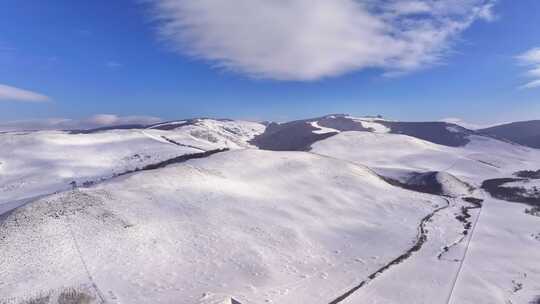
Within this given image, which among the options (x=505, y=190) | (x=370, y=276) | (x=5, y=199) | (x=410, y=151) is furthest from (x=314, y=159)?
(x=410, y=151)

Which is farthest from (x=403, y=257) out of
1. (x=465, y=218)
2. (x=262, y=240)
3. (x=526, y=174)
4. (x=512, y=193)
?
(x=526, y=174)

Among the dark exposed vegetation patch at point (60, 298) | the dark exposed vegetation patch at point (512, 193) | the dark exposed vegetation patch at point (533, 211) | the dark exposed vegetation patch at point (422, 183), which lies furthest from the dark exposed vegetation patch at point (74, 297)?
the dark exposed vegetation patch at point (512, 193)

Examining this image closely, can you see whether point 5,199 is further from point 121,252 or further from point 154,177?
point 121,252

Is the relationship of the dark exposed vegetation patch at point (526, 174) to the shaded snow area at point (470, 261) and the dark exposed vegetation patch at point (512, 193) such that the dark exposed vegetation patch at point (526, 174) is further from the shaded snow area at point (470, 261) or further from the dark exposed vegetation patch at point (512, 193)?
the dark exposed vegetation patch at point (512, 193)

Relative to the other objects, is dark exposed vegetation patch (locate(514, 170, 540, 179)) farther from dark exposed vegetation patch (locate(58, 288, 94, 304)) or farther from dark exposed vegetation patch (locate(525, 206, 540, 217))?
dark exposed vegetation patch (locate(58, 288, 94, 304))

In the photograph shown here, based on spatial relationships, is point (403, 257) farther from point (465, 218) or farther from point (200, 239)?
point (465, 218)
